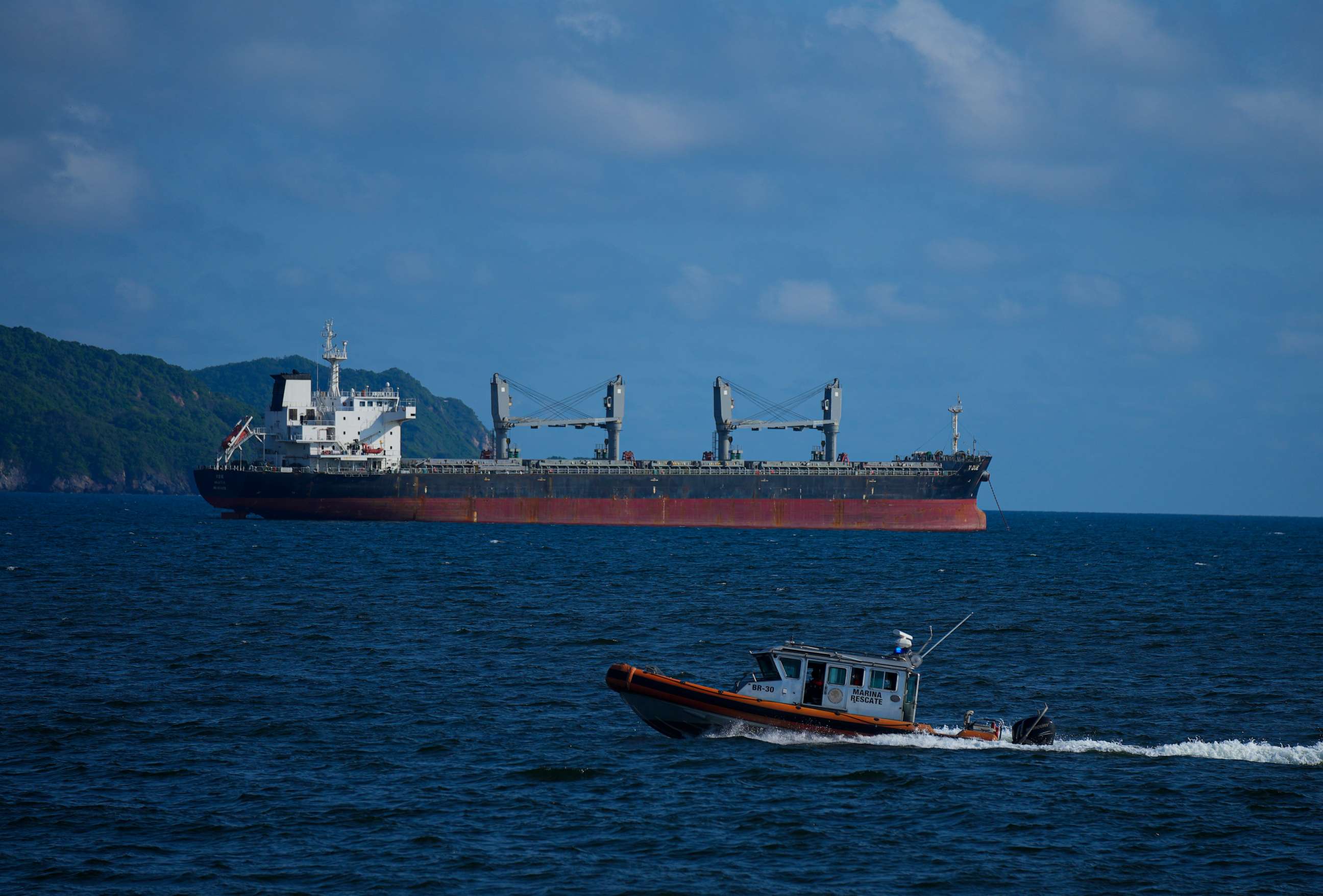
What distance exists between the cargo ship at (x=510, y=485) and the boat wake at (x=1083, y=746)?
68.3m

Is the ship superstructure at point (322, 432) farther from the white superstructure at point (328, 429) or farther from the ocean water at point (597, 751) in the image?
the ocean water at point (597, 751)

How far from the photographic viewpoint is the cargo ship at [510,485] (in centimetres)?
9019

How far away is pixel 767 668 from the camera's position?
80.6ft

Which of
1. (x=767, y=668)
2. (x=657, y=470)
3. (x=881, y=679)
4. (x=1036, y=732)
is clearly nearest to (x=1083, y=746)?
(x=1036, y=732)

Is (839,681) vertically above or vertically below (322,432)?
below

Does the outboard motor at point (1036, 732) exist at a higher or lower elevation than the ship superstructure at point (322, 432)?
lower

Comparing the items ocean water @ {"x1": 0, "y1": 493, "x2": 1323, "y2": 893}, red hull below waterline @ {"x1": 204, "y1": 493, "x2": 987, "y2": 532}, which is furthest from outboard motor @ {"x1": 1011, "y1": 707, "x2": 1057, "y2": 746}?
red hull below waterline @ {"x1": 204, "y1": 493, "x2": 987, "y2": 532}

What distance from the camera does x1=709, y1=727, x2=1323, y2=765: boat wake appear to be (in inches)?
944

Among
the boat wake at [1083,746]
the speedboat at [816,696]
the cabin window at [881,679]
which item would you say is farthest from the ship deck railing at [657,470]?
the cabin window at [881,679]

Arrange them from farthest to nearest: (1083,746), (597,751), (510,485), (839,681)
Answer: (510,485) → (1083,746) → (839,681) → (597,751)

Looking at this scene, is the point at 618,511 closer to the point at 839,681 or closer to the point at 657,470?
the point at 657,470

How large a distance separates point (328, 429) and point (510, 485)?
14910 mm

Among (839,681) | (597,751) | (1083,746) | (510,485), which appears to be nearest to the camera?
(597,751)

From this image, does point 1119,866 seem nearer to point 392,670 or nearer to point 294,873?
point 294,873
